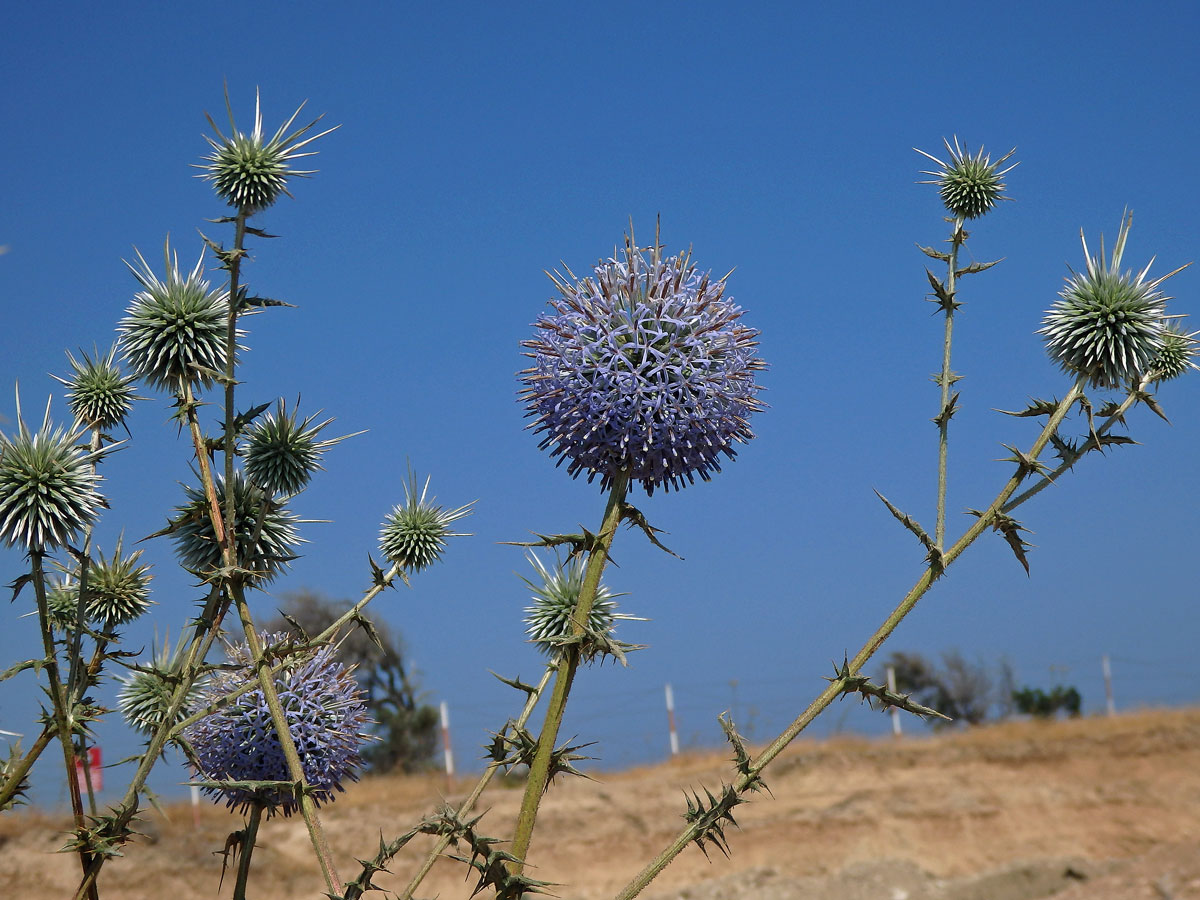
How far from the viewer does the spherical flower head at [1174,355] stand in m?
5.66

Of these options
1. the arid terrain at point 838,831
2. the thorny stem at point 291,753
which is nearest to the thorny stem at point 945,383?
the thorny stem at point 291,753

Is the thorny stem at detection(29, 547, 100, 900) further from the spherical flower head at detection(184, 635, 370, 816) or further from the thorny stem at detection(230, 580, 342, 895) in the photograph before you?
the thorny stem at detection(230, 580, 342, 895)

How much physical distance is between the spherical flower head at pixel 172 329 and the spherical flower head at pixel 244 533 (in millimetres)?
549

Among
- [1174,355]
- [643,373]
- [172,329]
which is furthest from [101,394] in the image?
[1174,355]

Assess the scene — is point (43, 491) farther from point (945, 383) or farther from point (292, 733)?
point (945, 383)

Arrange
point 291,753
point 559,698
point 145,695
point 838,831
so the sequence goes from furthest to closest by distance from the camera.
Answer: point 838,831 → point 145,695 → point 291,753 → point 559,698

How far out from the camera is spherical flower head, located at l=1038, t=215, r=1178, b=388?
5.57m

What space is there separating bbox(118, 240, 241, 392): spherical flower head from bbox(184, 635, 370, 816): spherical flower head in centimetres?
136

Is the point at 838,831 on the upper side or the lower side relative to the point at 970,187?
lower

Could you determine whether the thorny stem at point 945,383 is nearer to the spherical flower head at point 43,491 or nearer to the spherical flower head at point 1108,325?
the spherical flower head at point 1108,325

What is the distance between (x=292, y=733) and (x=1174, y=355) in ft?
16.1

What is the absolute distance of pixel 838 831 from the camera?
22.2m

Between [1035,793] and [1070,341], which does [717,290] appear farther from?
[1035,793]

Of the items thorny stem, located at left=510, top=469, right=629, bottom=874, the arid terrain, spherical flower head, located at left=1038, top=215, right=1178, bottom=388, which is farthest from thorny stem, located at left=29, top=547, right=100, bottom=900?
the arid terrain
